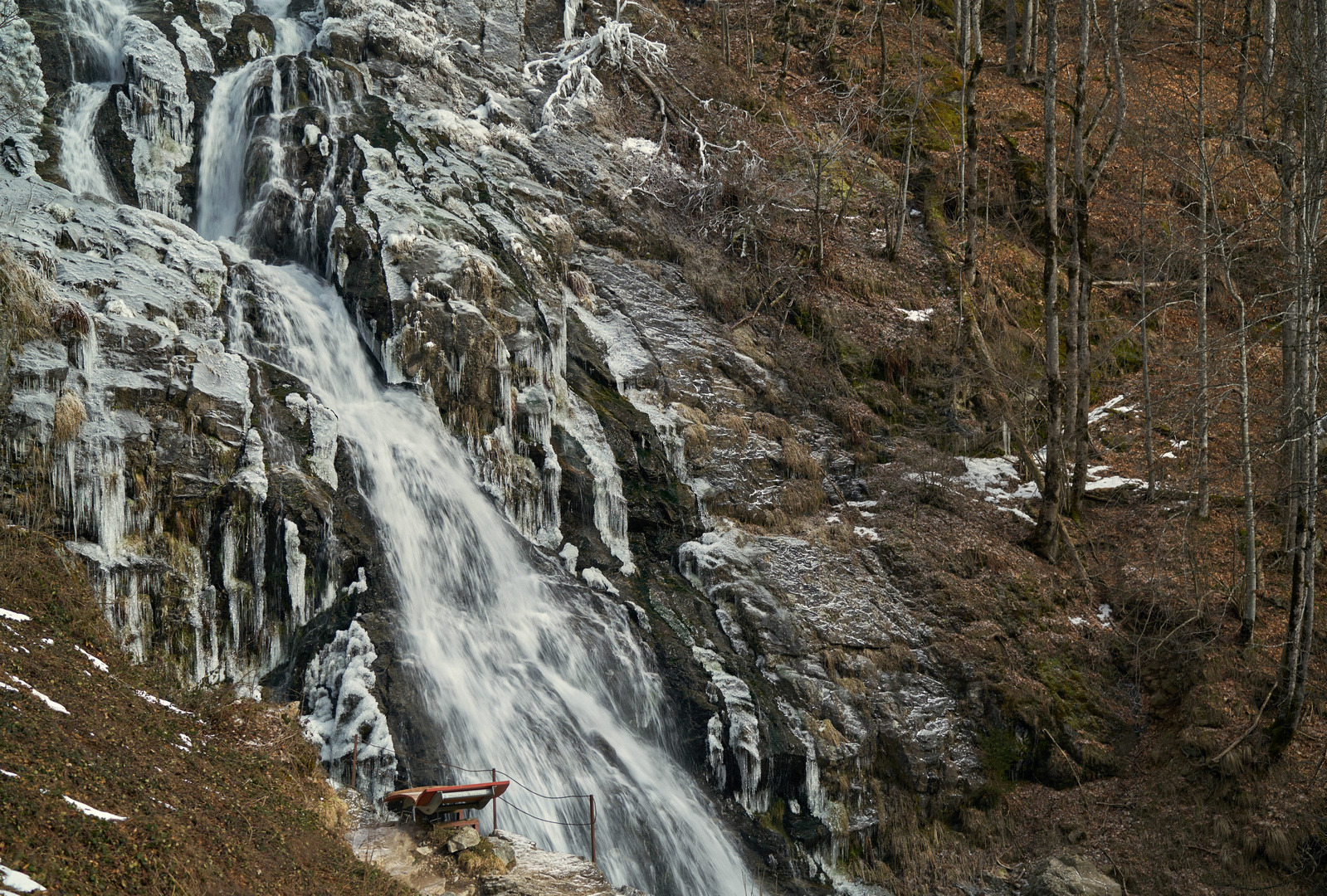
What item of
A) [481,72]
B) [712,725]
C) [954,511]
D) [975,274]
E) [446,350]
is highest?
[481,72]

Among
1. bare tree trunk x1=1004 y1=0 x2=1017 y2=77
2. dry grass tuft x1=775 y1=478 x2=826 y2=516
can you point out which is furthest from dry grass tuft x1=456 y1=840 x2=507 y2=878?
bare tree trunk x1=1004 y1=0 x2=1017 y2=77

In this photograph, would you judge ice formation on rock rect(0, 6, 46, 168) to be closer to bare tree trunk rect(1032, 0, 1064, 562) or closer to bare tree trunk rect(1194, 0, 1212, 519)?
bare tree trunk rect(1032, 0, 1064, 562)

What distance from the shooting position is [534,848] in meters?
10.3

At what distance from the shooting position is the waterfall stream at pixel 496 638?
11.7 metres

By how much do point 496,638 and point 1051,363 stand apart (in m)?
10.4

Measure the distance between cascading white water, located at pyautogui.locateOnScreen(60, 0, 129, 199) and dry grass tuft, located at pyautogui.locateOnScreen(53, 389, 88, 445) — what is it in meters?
5.45

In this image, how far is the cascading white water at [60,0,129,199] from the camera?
15.6 metres

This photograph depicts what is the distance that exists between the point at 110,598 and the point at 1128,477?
1679cm

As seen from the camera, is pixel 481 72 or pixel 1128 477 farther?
pixel 481 72

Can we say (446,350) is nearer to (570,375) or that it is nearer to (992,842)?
(570,375)

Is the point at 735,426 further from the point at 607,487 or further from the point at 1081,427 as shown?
the point at 1081,427

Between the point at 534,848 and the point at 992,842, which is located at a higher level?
the point at 534,848

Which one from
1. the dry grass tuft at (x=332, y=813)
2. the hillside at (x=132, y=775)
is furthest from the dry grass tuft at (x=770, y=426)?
the dry grass tuft at (x=332, y=813)

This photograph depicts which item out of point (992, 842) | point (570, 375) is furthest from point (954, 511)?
point (570, 375)
